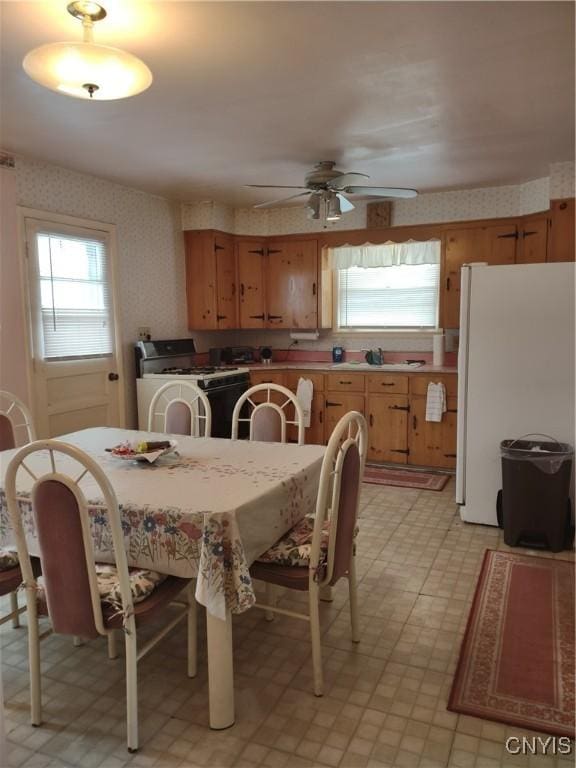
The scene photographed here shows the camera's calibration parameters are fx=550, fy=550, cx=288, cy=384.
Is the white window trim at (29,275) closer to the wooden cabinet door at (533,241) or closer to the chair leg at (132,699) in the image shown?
the chair leg at (132,699)

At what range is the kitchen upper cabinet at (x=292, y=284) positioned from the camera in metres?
5.48

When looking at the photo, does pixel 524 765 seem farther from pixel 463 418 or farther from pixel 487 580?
pixel 463 418

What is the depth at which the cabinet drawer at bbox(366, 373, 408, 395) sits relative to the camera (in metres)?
4.88

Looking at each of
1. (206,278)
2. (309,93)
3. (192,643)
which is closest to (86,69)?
(309,93)

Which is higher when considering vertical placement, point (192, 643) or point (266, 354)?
point (266, 354)

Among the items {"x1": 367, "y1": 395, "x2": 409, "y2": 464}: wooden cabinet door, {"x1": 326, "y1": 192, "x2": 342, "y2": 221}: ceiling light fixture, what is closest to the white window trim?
{"x1": 326, "y1": 192, "x2": 342, "y2": 221}: ceiling light fixture

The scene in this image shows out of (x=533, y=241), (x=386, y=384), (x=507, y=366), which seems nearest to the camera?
(x=507, y=366)

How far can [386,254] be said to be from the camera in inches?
211

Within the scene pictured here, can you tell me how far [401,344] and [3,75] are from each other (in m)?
3.95

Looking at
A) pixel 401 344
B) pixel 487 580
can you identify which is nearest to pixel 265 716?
pixel 487 580

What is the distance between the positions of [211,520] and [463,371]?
2290 mm

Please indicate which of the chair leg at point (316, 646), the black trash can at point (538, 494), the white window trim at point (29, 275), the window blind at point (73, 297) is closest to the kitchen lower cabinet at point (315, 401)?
the white window trim at point (29, 275)

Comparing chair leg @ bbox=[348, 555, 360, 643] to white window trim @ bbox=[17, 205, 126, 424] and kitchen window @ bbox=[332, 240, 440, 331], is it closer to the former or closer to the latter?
white window trim @ bbox=[17, 205, 126, 424]

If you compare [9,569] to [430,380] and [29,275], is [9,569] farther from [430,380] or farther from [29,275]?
[430,380]
